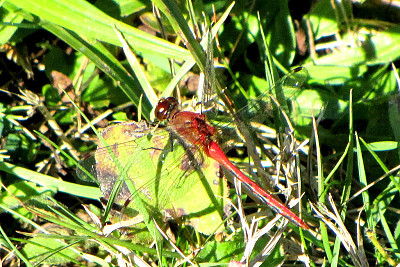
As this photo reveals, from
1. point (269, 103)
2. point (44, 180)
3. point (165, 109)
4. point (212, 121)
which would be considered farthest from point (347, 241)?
point (44, 180)

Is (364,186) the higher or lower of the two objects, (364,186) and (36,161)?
the lower

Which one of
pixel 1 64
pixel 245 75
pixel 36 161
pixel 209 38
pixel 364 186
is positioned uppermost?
pixel 1 64

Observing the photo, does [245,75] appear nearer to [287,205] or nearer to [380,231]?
[287,205]

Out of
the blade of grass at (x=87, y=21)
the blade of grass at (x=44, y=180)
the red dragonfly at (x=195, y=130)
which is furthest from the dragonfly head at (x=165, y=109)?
the blade of grass at (x=44, y=180)

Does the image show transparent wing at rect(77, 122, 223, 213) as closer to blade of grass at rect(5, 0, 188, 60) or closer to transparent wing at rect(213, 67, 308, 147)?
transparent wing at rect(213, 67, 308, 147)

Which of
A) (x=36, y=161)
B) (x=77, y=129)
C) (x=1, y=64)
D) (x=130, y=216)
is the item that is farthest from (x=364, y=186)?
(x=1, y=64)

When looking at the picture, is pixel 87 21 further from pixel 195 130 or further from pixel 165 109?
pixel 195 130

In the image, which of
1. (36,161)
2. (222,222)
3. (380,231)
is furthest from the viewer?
(36,161)

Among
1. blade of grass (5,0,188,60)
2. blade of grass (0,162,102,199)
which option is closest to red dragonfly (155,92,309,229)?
blade of grass (5,0,188,60)
